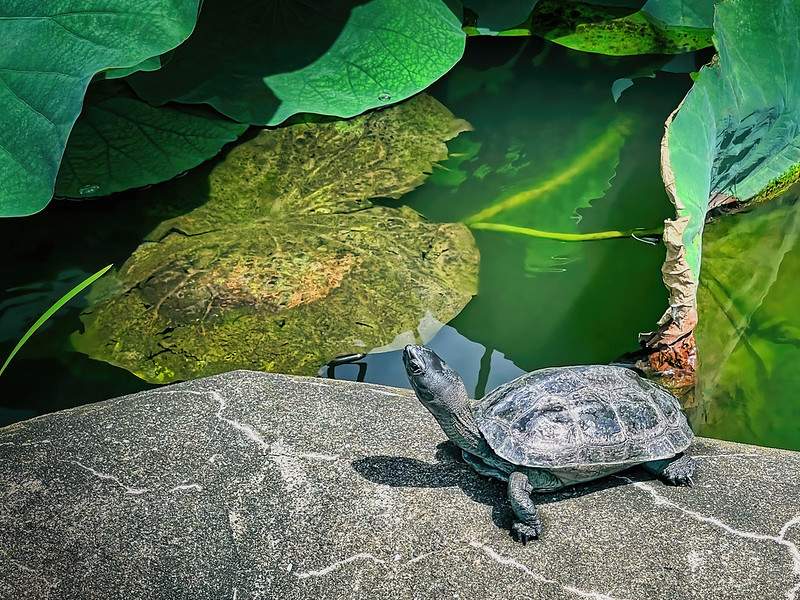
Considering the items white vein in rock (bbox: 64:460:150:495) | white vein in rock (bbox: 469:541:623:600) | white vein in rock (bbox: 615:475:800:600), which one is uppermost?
white vein in rock (bbox: 64:460:150:495)

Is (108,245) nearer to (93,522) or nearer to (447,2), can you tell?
(93,522)

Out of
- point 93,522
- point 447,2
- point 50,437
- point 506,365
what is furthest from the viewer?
point 447,2

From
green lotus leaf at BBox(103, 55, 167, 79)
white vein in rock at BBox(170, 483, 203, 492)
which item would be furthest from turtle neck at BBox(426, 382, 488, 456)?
green lotus leaf at BBox(103, 55, 167, 79)

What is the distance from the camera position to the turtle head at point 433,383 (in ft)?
8.02

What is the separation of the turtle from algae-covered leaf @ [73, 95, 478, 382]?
1100 millimetres

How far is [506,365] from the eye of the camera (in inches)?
140

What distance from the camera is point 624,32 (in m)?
5.04

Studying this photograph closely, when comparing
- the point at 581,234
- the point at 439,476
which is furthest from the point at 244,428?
the point at 581,234

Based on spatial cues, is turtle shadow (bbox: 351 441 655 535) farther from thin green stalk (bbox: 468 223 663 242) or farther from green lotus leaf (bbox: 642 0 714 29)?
green lotus leaf (bbox: 642 0 714 29)

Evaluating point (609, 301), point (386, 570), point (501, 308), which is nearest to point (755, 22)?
point (609, 301)

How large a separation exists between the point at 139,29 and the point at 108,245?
3.62 feet

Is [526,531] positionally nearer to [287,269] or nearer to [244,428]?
[244,428]

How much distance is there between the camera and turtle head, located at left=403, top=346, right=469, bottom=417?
8.02ft

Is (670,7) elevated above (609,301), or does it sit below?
above
